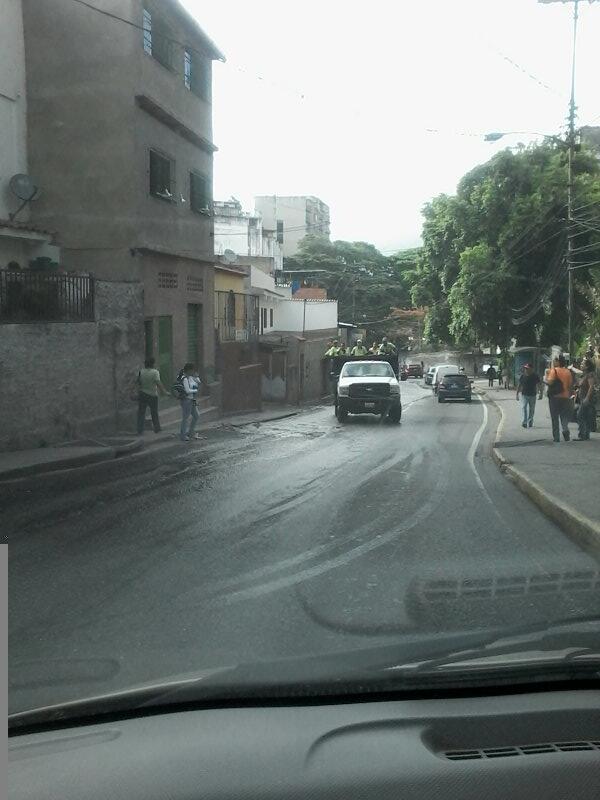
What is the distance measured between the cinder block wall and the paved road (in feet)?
8.09

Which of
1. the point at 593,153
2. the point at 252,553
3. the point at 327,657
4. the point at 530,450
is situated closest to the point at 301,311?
the point at 593,153

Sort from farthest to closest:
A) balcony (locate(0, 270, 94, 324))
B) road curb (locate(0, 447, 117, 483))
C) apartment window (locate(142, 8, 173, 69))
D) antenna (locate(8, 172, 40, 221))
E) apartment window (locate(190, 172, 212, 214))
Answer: apartment window (locate(190, 172, 212, 214)) < apartment window (locate(142, 8, 173, 69)) < antenna (locate(8, 172, 40, 221)) < balcony (locate(0, 270, 94, 324)) < road curb (locate(0, 447, 117, 483))

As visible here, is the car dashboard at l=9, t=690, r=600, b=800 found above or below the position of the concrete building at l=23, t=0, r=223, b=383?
below

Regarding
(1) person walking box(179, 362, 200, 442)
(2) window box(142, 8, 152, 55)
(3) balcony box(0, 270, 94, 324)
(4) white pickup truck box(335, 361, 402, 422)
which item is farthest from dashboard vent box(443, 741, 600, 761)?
(4) white pickup truck box(335, 361, 402, 422)

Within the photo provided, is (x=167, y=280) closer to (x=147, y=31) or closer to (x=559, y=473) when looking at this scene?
(x=147, y=31)

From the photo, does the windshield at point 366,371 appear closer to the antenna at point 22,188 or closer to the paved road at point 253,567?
the antenna at point 22,188

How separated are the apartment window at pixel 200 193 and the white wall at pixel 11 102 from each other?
5934 millimetres

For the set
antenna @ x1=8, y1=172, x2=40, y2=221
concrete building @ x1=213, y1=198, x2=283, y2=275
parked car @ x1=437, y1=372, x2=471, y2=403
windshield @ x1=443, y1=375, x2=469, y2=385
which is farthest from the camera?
concrete building @ x1=213, y1=198, x2=283, y2=275

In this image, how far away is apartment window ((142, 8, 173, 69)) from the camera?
75.7ft

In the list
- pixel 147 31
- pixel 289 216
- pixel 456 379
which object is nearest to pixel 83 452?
pixel 147 31

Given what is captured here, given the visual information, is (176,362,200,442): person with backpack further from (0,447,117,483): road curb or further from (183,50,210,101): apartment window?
(183,50,210,101): apartment window

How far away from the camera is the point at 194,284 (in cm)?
2761

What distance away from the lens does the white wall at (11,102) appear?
2127 cm

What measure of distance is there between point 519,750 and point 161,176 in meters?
23.0
